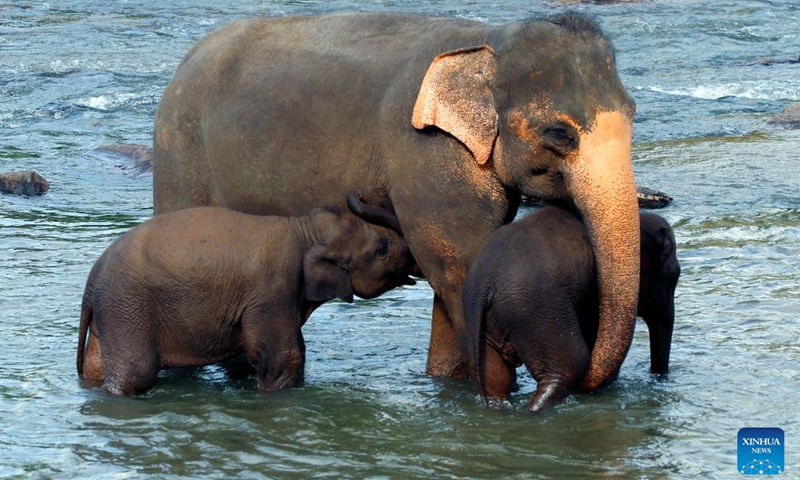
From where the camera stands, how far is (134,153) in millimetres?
15016

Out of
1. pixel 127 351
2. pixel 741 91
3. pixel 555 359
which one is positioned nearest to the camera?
pixel 555 359

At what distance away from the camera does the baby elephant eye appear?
25.1 feet

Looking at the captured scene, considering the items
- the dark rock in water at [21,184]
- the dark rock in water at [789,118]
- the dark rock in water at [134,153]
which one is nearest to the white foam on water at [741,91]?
the dark rock in water at [789,118]

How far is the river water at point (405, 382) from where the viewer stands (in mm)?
6664

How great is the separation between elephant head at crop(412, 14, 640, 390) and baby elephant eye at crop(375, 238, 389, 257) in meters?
0.86

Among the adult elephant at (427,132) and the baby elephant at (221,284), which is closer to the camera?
the adult elephant at (427,132)

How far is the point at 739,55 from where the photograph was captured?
2206cm

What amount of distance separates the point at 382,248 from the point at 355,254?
140 millimetres

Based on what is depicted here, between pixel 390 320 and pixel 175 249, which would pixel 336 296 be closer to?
pixel 175 249

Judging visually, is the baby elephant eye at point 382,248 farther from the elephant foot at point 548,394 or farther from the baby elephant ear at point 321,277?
the elephant foot at point 548,394

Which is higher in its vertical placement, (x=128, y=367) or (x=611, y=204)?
(x=611, y=204)

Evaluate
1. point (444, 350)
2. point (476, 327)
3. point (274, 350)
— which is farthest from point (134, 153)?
point (476, 327)

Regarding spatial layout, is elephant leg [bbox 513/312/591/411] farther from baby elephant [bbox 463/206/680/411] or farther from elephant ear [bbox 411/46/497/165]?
elephant ear [bbox 411/46/497/165]

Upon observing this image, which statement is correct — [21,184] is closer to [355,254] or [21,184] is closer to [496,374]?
[355,254]
